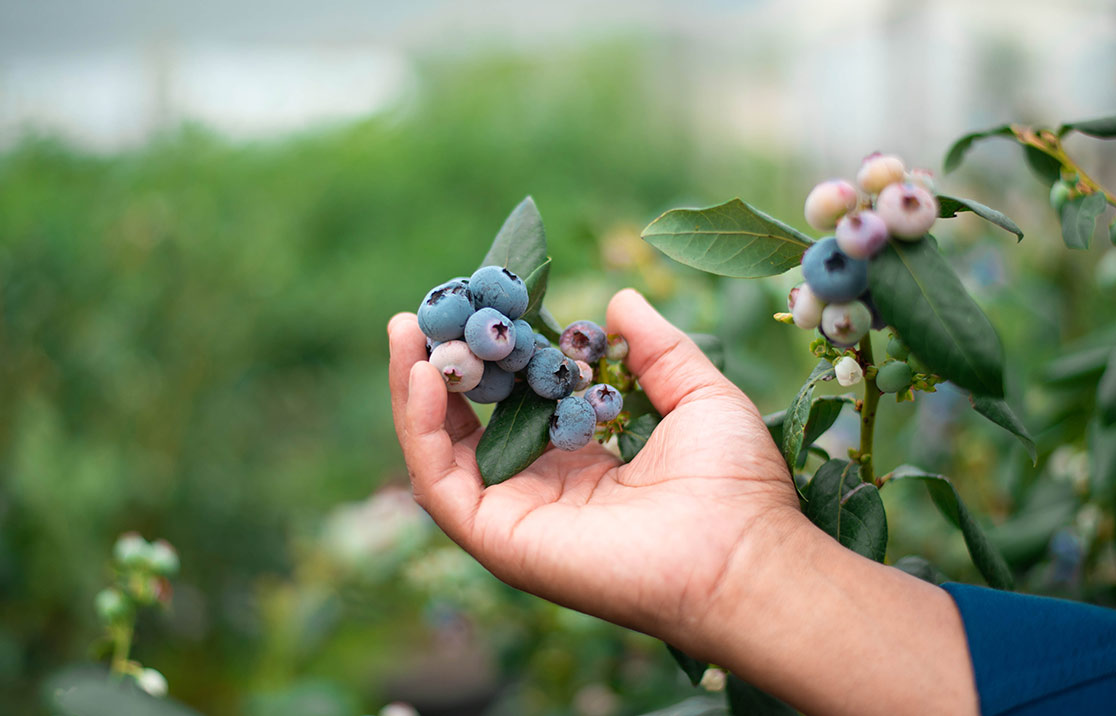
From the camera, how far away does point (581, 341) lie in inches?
25.5

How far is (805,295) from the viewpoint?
0.50m

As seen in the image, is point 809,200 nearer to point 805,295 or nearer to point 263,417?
point 805,295

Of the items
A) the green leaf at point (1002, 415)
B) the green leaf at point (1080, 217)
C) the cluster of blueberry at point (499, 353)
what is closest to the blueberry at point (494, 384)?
the cluster of blueberry at point (499, 353)

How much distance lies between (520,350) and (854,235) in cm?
24

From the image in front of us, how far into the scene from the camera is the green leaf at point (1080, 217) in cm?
59

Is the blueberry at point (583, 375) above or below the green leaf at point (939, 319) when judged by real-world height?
below

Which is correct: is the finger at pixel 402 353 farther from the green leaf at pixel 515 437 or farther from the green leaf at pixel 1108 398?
the green leaf at pixel 1108 398

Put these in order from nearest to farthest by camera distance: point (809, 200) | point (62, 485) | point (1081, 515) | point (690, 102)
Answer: point (809, 200)
point (1081, 515)
point (62, 485)
point (690, 102)

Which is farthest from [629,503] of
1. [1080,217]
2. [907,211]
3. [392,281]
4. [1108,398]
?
[392,281]

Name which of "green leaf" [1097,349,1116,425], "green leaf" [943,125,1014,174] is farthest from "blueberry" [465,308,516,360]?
"green leaf" [1097,349,1116,425]

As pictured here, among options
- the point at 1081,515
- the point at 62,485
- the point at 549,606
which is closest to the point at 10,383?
the point at 62,485

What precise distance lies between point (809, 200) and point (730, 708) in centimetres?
42

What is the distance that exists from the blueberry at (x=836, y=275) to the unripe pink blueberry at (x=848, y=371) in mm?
69

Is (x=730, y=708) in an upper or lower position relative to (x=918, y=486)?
upper
